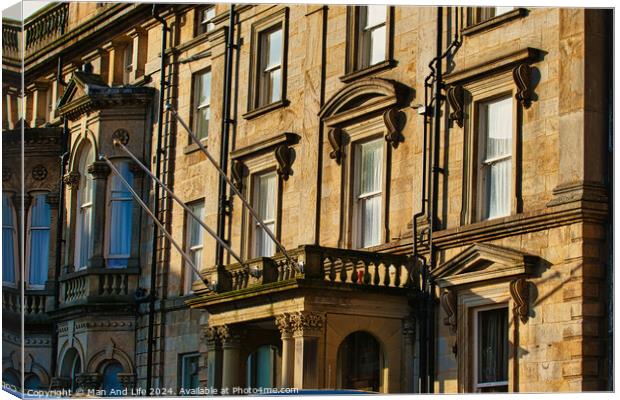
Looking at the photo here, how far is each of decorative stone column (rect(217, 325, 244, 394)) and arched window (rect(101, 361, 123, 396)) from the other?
302cm

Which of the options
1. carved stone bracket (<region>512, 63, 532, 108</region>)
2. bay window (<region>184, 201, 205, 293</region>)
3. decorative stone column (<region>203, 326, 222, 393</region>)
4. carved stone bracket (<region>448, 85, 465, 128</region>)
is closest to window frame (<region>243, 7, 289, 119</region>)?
bay window (<region>184, 201, 205, 293</region>)

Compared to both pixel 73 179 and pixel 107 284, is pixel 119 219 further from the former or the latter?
pixel 107 284

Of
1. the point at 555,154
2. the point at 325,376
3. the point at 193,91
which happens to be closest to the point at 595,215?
the point at 555,154

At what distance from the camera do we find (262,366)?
1166 inches

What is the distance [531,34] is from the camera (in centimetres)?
2600

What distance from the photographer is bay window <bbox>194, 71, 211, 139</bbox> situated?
109 ft

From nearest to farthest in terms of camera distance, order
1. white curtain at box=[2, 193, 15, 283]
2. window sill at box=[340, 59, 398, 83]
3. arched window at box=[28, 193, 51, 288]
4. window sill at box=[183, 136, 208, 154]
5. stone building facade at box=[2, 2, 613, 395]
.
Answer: stone building facade at box=[2, 2, 613, 395] < white curtain at box=[2, 193, 15, 283] < window sill at box=[340, 59, 398, 83] < window sill at box=[183, 136, 208, 154] < arched window at box=[28, 193, 51, 288]

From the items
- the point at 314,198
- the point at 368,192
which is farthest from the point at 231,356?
the point at 368,192

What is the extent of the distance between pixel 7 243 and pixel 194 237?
511 cm

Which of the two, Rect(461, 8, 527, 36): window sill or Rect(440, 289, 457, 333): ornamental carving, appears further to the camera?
Rect(440, 289, 457, 333): ornamental carving

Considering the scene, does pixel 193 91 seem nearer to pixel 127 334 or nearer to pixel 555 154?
pixel 127 334

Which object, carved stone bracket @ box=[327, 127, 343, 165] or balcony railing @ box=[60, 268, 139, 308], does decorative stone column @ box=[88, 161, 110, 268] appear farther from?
carved stone bracket @ box=[327, 127, 343, 165]

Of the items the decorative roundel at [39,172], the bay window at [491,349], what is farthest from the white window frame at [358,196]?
the decorative roundel at [39,172]

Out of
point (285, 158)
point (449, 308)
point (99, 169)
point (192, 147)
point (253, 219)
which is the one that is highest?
point (192, 147)
